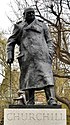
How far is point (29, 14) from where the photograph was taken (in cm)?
948

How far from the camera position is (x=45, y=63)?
30.3 feet

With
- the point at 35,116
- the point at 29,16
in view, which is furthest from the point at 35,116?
the point at 29,16

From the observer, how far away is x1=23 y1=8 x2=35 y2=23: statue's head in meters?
9.45

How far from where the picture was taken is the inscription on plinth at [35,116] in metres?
8.41

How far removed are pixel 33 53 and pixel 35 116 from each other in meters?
1.44

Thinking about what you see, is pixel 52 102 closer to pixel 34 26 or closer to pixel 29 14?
pixel 34 26

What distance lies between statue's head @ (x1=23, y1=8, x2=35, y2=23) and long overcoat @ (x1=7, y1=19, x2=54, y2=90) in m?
0.09

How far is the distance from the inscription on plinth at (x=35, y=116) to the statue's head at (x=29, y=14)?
2138 mm

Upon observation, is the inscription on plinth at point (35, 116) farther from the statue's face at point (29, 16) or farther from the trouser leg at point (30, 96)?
the statue's face at point (29, 16)

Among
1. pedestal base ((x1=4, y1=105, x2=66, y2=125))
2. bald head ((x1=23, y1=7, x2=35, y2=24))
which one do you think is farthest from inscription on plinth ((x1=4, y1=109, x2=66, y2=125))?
bald head ((x1=23, y1=7, x2=35, y2=24))

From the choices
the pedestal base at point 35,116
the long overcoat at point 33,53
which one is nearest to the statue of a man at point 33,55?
the long overcoat at point 33,53

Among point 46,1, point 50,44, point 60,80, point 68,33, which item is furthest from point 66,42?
point 50,44

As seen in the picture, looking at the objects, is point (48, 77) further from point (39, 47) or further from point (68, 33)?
point (68, 33)

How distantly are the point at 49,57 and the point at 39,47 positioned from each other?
0.31m
